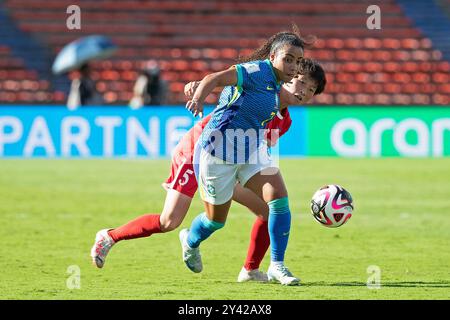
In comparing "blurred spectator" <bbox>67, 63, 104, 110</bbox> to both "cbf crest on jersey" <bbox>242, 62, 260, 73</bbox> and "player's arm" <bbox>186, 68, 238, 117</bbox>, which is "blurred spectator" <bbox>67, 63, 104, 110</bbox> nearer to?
"cbf crest on jersey" <bbox>242, 62, 260, 73</bbox>

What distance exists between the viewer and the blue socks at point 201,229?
786 centimetres

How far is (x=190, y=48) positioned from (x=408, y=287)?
22.6 metres

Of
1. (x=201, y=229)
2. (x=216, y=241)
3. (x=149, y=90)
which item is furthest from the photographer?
(x=149, y=90)

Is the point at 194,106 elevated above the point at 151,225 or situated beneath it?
elevated above

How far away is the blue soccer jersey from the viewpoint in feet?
24.7

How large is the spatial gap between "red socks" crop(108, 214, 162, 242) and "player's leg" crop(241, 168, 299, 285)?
84cm

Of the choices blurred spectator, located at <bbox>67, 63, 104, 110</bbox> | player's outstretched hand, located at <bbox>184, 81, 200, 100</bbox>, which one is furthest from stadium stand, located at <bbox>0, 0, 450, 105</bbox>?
Result: player's outstretched hand, located at <bbox>184, 81, 200, 100</bbox>

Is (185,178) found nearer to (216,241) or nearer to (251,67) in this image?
(251,67)

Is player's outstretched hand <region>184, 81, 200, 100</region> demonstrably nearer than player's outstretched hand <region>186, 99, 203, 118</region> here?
No

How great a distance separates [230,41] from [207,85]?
23.0 m

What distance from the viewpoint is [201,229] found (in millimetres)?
7938

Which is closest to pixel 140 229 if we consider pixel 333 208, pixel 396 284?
pixel 333 208

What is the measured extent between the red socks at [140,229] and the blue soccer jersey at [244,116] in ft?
2.79
